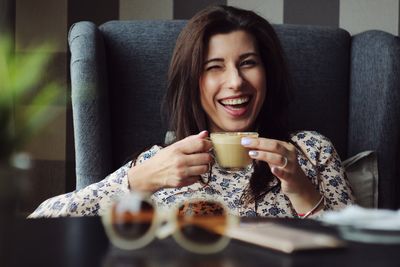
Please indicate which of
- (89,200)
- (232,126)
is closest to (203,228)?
(89,200)

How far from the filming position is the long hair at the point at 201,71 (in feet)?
6.79

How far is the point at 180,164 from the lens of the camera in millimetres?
1607

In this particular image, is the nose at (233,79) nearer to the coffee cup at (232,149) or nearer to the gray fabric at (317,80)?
the coffee cup at (232,149)

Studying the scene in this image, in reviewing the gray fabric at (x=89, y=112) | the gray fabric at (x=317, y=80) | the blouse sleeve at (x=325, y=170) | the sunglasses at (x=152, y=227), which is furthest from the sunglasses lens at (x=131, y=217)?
the gray fabric at (x=317, y=80)

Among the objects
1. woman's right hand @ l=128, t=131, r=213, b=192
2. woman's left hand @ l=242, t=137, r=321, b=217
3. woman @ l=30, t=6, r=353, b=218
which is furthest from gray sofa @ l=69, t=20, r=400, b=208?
woman's left hand @ l=242, t=137, r=321, b=217

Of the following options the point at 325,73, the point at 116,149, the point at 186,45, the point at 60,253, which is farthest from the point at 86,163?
the point at 60,253

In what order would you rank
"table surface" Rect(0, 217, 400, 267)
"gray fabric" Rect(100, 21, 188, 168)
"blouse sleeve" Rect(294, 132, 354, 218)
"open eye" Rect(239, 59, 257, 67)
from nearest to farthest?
"table surface" Rect(0, 217, 400, 267) < "blouse sleeve" Rect(294, 132, 354, 218) < "open eye" Rect(239, 59, 257, 67) < "gray fabric" Rect(100, 21, 188, 168)

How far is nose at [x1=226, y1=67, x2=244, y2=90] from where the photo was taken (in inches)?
77.1

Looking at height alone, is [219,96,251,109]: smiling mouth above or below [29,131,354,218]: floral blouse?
above

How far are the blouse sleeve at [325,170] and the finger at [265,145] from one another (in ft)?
1.23

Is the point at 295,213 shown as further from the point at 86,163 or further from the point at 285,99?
the point at 86,163

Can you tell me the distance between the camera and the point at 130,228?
946 mm

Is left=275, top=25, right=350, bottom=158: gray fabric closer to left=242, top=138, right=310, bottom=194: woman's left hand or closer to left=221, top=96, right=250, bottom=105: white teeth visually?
left=221, top=96, right=250, bottom=105: white teeth

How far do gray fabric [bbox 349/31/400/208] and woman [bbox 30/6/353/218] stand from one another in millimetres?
328
